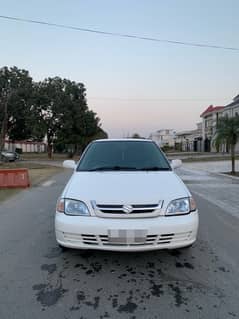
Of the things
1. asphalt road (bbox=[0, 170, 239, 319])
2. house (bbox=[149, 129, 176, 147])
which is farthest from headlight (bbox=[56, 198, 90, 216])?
house (bbox=[149, 129, 176, 147])

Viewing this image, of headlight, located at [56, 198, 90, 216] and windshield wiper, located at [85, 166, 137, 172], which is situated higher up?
windshield wiper, located at [85, 166, 137, 172]

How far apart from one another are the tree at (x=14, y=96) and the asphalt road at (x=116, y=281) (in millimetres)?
31028

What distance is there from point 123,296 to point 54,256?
1.39 m

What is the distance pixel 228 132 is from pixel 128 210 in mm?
13825

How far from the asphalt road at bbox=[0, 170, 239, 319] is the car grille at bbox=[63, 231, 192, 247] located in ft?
1.35

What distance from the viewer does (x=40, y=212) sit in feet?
21.2

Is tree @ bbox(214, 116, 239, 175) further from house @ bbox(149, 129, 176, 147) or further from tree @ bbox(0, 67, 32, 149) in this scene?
house @ bbox(149, 129, 176, 147)

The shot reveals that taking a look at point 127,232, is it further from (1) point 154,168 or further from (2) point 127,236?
(1) point 154,168

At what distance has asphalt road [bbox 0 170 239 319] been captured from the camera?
8.23 ft

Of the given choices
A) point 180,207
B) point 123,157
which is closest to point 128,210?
point 180,207

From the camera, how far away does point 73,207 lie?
331cm

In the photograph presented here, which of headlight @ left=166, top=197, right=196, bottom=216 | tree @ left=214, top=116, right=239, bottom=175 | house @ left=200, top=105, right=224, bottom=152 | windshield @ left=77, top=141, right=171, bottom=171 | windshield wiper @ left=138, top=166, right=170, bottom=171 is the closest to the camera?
headlight @ left=166, top=197, right=196, bottom=216

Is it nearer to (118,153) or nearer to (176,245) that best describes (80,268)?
(176,245)

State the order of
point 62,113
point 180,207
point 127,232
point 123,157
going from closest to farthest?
point 127,232 → point 180,207 → point 123,157 → point 62,113
